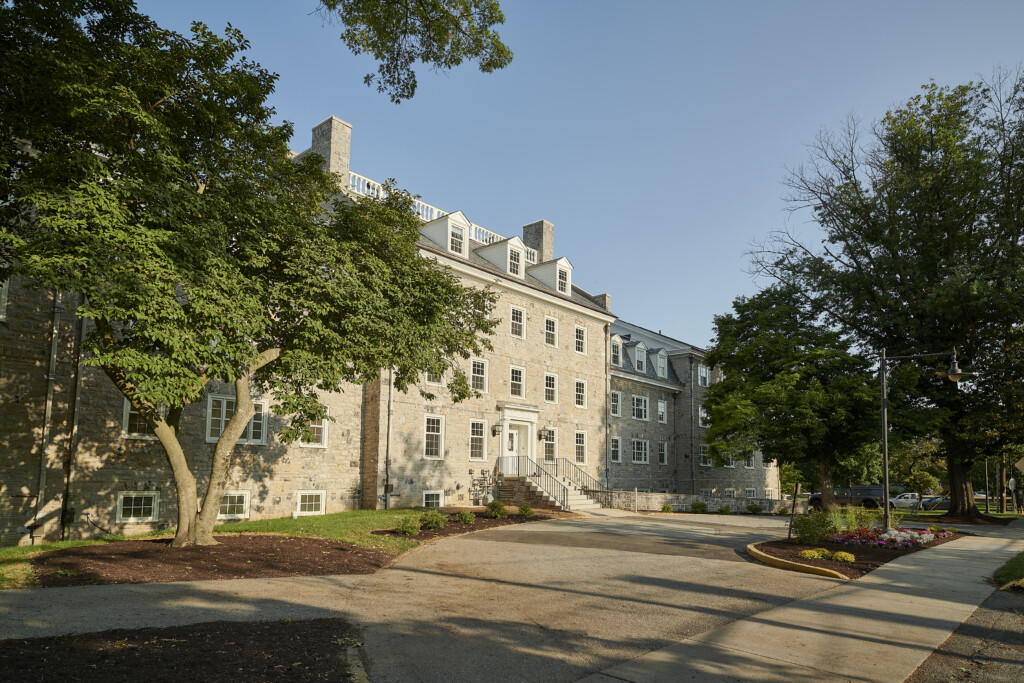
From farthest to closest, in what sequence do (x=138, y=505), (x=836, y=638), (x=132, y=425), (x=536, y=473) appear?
(x=536, y=473), (x=132, y=425), (x=138, y=505), (x=836, y=638)

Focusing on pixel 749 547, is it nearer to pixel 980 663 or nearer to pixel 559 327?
pixel 980 663

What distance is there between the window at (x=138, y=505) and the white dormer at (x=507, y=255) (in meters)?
16.6

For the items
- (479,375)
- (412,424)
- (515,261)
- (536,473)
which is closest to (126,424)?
(412,424)

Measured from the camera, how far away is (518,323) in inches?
1123

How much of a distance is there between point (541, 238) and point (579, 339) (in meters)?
5.98

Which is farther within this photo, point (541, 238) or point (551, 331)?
point (541, 238)

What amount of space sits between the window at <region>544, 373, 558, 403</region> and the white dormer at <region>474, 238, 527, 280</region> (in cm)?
478

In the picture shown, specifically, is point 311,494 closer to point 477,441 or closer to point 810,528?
point 477,441

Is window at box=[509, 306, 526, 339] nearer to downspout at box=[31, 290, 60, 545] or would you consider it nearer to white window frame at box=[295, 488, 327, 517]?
white window frame at box=[295, 488, 327, 517]

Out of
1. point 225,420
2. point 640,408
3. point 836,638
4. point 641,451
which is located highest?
point 640,408

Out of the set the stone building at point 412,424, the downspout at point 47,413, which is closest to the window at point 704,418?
the stone building at point 412,424

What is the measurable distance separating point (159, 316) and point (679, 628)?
8.81 metres

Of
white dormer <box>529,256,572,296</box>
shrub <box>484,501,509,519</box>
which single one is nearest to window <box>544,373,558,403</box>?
white dormer <box>529,256,572,296</box>

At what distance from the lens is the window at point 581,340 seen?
105ft
